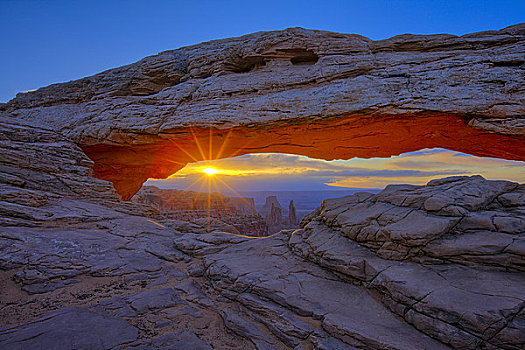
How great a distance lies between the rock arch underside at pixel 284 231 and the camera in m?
4.68

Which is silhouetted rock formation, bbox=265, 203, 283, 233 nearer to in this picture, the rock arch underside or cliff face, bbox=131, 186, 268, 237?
cliff face, bbox=131, 186, 268, 237

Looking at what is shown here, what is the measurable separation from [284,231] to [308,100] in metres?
5.99

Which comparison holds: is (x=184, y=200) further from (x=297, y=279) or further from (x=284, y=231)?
(x=297, y=279)

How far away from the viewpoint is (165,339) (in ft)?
15.3

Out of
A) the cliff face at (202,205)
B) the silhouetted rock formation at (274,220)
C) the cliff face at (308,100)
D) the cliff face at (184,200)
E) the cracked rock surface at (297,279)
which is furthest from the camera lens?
the silhouetted rock formation at (274,220)

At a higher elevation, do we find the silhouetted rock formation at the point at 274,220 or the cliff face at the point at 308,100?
the cliff face at the point at 308,100

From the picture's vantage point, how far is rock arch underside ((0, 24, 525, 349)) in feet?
15.3

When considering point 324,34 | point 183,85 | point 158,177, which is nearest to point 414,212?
point 324,34

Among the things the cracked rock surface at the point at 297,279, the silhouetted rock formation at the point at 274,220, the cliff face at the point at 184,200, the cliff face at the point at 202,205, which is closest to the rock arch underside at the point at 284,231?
the cracked rock surface at the point at 297,279

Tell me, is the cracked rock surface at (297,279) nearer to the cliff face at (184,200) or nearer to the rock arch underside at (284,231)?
the rock arch underside at (284,231)

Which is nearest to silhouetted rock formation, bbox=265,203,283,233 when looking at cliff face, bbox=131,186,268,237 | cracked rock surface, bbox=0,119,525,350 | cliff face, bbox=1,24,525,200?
cliff face, bbox=131,186,268,237

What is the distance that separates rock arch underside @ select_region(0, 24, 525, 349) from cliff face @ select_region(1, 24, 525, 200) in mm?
83

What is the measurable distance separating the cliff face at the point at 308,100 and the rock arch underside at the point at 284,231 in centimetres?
8

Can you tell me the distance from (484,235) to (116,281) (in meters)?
9.15
